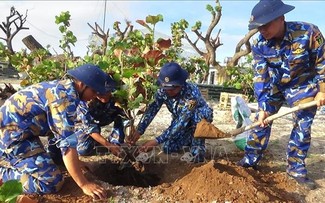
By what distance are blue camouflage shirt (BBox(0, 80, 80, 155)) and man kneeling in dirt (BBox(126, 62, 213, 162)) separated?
103cm

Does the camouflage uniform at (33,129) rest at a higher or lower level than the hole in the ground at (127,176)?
higher

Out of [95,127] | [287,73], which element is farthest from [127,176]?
[287,73]

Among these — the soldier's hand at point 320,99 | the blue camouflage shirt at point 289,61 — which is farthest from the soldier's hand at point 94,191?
the soldier's hand at point 320,99

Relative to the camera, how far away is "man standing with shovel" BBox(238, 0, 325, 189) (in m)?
3.08

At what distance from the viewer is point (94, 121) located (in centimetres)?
371

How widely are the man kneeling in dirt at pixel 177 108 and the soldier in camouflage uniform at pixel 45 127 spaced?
856 millimetres

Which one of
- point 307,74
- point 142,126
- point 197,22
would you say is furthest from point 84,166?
point 197,22

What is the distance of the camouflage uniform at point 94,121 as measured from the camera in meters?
3.51

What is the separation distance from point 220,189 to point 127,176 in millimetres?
1078

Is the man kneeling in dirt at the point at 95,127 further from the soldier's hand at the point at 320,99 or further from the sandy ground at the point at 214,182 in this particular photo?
the soldier's hand at the point at 320,99

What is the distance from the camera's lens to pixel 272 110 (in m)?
3.58

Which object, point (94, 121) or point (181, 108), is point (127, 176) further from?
point (181, 108)

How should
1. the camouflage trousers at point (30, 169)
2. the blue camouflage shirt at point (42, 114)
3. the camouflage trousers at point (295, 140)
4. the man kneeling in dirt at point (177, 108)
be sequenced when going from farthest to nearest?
1. the man kneeling in dirt at point (177, 108)
2. the camouflage trousers at point (295, 140)
3. the camouflage trousers at point (30, 169)
4. the blue camouflage shirt at point (42, 114)

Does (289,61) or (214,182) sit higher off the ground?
(289,61)
